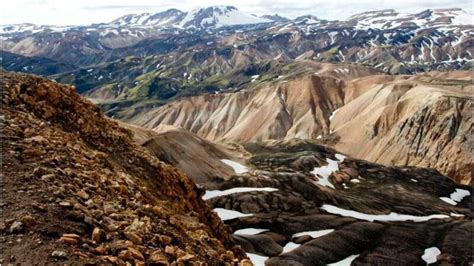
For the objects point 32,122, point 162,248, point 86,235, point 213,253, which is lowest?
point 213,253

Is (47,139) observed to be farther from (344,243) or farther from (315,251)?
(344,243)

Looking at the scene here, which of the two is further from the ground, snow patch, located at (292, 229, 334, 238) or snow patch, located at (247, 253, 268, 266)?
snow patch, located at (247, 253, 268, 266)

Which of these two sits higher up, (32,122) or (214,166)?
(32,122)

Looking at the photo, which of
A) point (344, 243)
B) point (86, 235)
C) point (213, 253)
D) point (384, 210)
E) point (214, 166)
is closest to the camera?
point (86, 235)

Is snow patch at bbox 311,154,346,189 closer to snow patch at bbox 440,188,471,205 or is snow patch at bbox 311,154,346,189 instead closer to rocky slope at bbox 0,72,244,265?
snow patch at bbox 440,188,471,205

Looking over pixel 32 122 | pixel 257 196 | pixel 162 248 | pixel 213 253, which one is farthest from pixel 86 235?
pixel 257 196

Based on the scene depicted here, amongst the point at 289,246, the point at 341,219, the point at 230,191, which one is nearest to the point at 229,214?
the point at 230,191

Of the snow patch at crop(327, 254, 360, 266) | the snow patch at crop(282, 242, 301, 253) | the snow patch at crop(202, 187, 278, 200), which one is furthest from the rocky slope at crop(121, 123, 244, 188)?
the snow patch at crop(327, 254, 360, 266)

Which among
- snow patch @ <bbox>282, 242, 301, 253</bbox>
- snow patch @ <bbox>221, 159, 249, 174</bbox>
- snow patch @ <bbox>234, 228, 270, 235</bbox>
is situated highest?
snow patch @ <bbox>282, 242, 301, 253</bbox>

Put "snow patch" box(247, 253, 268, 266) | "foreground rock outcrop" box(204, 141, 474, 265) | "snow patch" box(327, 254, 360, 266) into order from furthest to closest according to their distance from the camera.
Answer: "foreground rock outcrop" box(204, 141, 474, 265)
"snow patch" box(327, 254, 360, 266)
"snow patch" box(247, 253, 268, 266)
